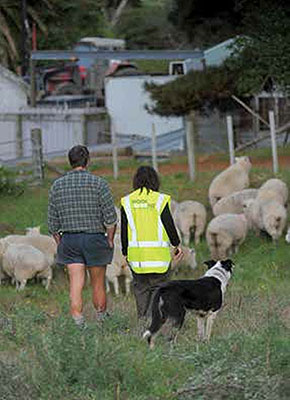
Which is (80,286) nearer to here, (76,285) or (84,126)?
(76,285)

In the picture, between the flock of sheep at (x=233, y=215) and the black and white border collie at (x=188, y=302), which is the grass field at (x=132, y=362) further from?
the flock of sheep at (x=233, y=215)

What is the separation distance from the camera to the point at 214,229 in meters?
17.0

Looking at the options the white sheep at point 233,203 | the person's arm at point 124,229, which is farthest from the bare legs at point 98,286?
the white sheep at point 233,203

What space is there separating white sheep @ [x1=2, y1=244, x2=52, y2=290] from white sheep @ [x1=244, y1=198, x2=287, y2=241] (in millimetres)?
3794

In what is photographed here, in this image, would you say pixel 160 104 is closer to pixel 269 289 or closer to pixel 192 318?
pixel 269 289

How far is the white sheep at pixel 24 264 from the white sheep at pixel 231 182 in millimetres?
5262

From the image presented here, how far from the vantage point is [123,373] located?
730 centimetres

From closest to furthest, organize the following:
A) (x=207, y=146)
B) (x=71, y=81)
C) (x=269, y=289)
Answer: (x=269, y=289) < (x=207, y=146) < (x=71, y=81)

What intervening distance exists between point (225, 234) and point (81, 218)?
729 centimetres

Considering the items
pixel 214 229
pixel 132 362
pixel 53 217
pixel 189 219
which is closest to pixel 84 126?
pixel 189 219

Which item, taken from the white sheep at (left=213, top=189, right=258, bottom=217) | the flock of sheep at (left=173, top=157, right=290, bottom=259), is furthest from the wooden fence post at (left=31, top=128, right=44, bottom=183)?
the white sheep at (left=213, top=189, right=258, bottom=217)

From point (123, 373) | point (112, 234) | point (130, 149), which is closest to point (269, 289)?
point (112, 234)

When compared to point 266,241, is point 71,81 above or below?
above

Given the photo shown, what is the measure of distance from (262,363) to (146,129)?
33.5 meters
